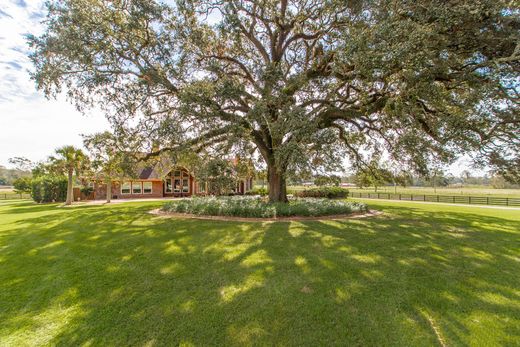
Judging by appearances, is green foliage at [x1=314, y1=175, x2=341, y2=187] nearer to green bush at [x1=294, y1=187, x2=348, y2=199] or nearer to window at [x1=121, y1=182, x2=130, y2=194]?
green bush at [x1=294, y1=187, x2=348, y2=199]

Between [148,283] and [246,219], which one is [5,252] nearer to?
[148,283]

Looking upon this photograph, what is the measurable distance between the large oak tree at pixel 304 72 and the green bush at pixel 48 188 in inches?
659

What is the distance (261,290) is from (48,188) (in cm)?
2886

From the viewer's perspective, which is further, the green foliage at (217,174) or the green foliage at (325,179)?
the green foliage at (217,174)

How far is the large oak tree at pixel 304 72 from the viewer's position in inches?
282

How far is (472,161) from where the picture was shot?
29.6 ft

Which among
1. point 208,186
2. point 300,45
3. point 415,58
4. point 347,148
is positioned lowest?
point 208,186

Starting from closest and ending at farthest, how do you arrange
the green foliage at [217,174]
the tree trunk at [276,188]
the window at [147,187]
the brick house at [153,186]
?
the tree trunk at [276,188] < the green foliage at [217,174] < the brick house at [153,186] < the window at [147,187]

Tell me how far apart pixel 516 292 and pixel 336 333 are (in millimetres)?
3778

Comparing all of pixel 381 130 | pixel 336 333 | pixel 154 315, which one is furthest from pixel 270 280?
pixel 381 130

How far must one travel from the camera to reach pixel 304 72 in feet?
38.0

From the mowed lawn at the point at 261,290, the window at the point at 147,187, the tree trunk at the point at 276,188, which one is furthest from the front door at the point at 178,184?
the mowed lawn at the point at 261,290

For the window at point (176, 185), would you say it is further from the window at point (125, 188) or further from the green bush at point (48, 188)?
the green bush at point (48, 188)

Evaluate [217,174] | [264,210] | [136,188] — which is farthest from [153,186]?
[264,210]
